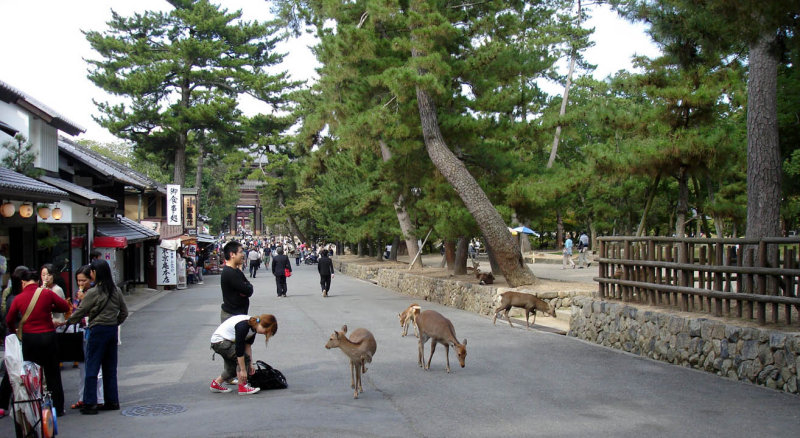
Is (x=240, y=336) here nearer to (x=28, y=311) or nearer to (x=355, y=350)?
(x=355, y=350)

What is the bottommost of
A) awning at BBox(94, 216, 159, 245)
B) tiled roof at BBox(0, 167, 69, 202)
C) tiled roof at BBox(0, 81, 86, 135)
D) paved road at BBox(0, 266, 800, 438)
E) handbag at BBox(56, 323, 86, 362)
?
paved road at BBox(0, 266, 800, 438)

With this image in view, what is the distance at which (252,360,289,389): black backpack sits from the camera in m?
8.45

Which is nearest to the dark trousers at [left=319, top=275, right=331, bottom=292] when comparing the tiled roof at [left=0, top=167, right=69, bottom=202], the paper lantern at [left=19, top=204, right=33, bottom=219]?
the tiled roof at [left=0, top=167, right=69, bottom=202]

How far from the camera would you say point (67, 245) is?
20156mm

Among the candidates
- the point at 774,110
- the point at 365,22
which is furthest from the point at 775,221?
the point at 365,22

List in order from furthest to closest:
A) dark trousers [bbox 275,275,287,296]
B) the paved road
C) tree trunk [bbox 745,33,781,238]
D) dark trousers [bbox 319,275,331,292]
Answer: dark trousers [bbox 319,275,331,292]
dark trousers [bbox 275,275,287,296]
tree trunk [bbox 745,33,781,238]
the paved road

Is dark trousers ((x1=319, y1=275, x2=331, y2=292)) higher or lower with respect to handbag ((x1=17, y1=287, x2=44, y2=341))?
lower

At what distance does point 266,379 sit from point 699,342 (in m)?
6.35

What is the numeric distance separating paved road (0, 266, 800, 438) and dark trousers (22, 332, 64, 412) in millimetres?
455

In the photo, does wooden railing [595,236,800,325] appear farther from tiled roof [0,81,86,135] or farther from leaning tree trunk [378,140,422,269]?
leaning tree trunk [378,140,422,269]

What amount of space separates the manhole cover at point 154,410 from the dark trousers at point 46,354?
30.0 inches

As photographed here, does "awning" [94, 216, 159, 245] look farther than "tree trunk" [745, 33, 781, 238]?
Yes

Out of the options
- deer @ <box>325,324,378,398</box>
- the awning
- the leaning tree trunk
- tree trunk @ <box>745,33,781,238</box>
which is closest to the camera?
deer @ <box>325,324,378,398</box>

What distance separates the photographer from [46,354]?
7070 mm
